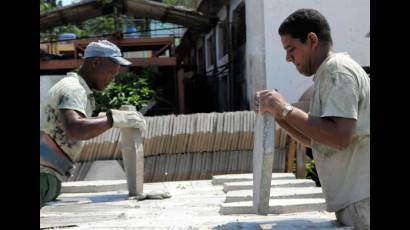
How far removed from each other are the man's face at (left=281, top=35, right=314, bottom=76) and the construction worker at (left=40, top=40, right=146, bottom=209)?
172 cm

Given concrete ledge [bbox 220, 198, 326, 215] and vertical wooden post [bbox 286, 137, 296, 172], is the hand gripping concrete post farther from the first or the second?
vertical wooden post [bbox 286, 137, 296, 172]

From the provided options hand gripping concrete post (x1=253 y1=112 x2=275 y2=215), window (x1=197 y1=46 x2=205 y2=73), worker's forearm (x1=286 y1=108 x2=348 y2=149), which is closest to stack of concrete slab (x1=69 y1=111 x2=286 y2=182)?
hand gripping concrete post (x1=253 y1=112 x2=275 y2=215)

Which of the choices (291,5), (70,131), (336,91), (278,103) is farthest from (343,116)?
(291,5)

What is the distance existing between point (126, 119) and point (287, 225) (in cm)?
186

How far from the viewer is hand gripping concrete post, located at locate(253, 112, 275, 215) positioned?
3232mm

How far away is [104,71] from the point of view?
4.61 metres

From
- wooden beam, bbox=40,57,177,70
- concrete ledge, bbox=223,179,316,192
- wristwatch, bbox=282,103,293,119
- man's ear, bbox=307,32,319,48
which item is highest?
wooden beam, bbox=40,57,177,70

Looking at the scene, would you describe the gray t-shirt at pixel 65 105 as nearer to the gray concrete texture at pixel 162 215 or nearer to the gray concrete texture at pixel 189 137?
the gray concrete texture at pixel 162 215

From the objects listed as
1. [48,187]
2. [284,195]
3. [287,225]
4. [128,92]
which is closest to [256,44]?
[128,92]

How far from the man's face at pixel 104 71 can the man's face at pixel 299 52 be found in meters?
1.99

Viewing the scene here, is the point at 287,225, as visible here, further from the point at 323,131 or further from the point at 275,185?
the point at 275,185

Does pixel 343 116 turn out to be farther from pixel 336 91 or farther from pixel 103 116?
pixel 103 116

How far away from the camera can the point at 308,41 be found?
288 cm
